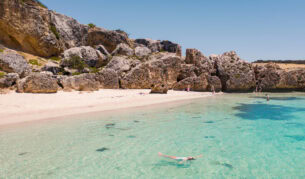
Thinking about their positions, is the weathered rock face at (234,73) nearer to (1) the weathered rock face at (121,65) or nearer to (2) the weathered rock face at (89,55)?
(1) the weathered rock face at (121,65)

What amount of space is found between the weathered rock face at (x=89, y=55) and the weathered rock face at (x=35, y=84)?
16736 millimetres

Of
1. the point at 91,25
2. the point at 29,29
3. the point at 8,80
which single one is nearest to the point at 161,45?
the point at 91,25

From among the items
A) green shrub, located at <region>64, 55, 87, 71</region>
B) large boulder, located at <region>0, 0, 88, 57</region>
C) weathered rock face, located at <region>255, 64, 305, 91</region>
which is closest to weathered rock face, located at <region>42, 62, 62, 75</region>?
green shrub, located at <region>64, 55, 87, 71</region>

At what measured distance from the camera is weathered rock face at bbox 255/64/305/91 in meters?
33.0

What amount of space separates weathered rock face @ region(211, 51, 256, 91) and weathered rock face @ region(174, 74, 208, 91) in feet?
11.1

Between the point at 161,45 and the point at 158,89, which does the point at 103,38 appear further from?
the point at 158,89

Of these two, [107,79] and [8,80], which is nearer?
[8,80]

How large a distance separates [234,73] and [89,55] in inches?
1017

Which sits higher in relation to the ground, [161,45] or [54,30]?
[161,45]

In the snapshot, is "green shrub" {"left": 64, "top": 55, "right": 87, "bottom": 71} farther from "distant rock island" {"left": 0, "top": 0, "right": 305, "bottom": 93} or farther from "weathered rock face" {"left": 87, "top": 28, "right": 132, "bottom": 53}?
"weathered rock face" {"left": 87, "top": 28, "right": 132, "bottom": 53}

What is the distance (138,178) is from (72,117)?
781cm

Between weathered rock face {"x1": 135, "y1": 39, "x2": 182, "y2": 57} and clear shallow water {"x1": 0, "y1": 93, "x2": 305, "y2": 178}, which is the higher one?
weathered rock face {"x1": 135, "y1": 39, "x2": 182, "y2": 57}

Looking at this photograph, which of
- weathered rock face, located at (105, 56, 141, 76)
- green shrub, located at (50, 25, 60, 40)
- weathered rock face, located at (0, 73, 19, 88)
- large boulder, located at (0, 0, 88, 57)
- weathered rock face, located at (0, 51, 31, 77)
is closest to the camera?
weathered rock face, located at (0, 73, 19, 88)

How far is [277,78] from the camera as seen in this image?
33219mm
